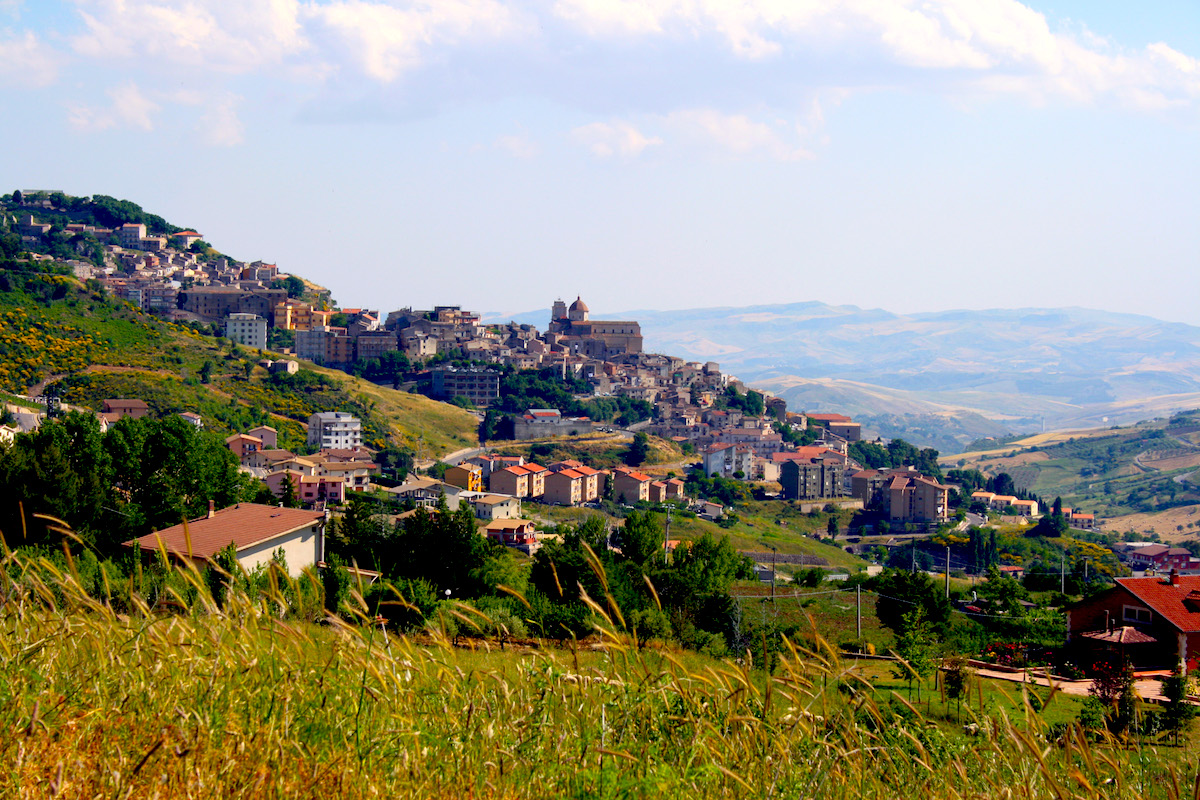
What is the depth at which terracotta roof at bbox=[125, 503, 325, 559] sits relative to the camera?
40.5ft

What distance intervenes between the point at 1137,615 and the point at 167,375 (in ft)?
124

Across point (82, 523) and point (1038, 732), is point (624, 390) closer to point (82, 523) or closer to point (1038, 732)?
point (82, 523)

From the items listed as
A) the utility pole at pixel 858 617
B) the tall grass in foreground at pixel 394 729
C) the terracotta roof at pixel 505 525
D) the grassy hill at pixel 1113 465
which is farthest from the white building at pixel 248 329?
the tall grass in foreground at pixel 394 729

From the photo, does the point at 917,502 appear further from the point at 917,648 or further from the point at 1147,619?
the point at 917,648

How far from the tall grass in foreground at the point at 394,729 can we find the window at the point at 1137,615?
44.8 ft

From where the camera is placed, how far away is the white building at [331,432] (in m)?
43.0

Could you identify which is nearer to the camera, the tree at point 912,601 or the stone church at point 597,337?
the tree at point 912,601

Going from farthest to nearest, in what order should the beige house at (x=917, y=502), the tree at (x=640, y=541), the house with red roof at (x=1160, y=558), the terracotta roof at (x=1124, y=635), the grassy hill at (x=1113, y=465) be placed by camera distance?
1. the grassy hill at (x=1113, y=465)
2. the beige house at (x=917, y=502)
3. the house with red roof at (x=1160, y=558)
4. the tree at (x=640, y=541)
5. the terracotta roof at (x=1124, y=635)

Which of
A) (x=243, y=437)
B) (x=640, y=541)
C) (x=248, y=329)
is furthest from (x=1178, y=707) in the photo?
(x=248, y=329)

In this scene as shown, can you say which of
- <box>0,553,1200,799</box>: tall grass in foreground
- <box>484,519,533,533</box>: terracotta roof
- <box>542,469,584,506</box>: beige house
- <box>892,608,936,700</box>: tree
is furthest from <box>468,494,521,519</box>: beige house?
<box>0,553,1200,799</box>: tall grass in foreground

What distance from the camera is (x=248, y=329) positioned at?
186ft

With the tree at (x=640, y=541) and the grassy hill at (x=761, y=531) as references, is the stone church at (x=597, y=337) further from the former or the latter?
the tree at (x=640, y=541)

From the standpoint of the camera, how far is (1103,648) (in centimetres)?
1312

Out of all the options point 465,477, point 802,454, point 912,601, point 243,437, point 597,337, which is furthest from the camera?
point 597,337
